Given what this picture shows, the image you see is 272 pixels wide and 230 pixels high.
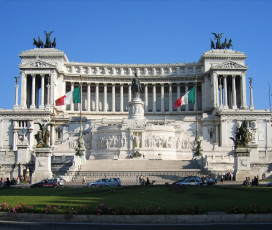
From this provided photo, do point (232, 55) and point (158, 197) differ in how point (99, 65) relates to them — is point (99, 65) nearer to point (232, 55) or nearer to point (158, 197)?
point (232, 55)

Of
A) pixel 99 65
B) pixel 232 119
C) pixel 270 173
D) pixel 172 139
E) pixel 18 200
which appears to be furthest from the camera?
pixel 99 65

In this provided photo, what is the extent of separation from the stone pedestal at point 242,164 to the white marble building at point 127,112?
9.19 meters

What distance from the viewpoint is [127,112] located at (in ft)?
347

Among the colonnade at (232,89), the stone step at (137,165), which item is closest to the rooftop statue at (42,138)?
the stone step at (137,165)

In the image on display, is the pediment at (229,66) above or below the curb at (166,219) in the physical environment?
above

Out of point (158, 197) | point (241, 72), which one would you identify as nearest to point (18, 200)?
point (158, 197)

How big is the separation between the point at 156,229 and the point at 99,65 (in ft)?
310

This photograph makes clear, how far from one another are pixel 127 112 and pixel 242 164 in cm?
6157

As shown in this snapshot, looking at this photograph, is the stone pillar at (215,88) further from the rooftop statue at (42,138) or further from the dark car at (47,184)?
the dark car at (47,184)

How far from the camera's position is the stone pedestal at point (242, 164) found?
151 feet

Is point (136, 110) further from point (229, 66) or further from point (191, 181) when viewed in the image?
point (191, 181)

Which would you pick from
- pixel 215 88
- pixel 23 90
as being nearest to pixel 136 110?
pixel 215 88

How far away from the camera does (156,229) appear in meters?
18.0

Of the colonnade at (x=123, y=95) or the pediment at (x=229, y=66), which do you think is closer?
the pediment at (x=229, y=66)
